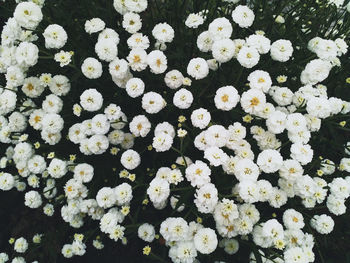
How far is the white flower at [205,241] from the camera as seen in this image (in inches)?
82.1

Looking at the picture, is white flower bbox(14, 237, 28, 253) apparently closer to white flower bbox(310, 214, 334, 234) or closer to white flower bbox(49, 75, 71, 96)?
white flower bbox(49, 75, 71, 96)

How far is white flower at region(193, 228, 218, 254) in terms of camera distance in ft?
6.84

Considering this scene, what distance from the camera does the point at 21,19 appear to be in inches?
92.2

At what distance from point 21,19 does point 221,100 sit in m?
1.63

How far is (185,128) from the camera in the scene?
2.67m

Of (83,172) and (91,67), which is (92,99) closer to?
(91,67)

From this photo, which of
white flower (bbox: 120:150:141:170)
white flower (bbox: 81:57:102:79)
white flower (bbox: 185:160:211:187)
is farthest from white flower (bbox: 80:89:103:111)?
white flower (bbox: 185:160:211:187)

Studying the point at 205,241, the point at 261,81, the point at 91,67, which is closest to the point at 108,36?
the point at 91,67

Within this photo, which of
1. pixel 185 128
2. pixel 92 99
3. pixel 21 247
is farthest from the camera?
pixel 21 247

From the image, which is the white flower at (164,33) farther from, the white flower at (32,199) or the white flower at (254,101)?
the white flower at (32,199)

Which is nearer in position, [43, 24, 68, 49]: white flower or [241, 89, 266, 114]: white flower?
[241, 89, 266, 114]: white flower

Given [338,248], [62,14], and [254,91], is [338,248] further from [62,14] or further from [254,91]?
[62,14]

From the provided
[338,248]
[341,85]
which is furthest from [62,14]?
[338,248]

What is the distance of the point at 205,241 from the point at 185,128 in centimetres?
96
